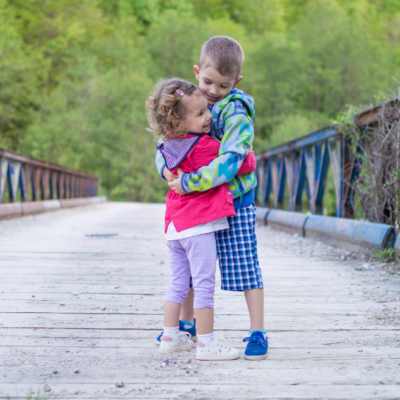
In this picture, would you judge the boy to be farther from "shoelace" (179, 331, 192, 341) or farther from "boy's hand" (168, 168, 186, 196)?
"shoelace" (179, 331, 192, 341)

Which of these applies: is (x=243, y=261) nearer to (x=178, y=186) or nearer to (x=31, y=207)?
(x=178, y=186)

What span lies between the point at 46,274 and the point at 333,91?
31071 mm

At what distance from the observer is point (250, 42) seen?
36094mm

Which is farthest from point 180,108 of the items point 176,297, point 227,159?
point 176,297

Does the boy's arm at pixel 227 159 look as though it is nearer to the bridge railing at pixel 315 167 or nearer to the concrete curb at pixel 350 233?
the concrete curb at pixel 350 233

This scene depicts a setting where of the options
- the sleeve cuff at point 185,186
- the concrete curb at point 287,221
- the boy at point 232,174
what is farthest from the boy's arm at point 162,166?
the concrete curb at point 287,221

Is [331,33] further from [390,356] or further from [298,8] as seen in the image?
[390,356]

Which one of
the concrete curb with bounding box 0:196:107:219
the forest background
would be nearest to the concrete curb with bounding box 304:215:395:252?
the concrete curb with bounding box 0:196:107:219

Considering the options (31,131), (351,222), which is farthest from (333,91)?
(351,222)

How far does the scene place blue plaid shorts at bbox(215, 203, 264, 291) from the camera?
192 centimetres

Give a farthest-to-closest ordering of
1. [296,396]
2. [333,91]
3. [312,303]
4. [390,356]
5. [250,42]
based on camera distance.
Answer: [250,42] → [333,91] → [312,303] → [390,356] → [296,396]

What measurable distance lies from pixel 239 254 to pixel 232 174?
13.6 inches

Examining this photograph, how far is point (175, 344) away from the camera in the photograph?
74.9 inches

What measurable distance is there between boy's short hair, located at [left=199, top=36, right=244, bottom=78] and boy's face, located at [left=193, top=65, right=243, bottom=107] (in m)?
0.02
